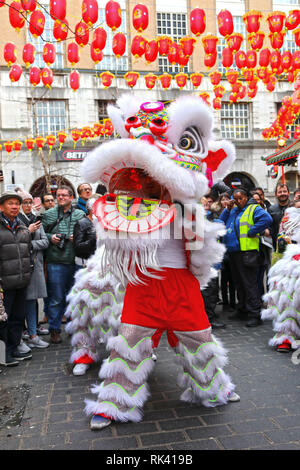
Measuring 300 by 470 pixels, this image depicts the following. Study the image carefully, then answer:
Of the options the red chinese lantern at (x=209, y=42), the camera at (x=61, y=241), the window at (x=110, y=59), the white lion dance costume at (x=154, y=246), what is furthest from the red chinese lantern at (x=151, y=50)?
the white lion dance costume at (x=154, y=246)

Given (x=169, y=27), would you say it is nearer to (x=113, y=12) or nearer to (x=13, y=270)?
(x=113, y=12)

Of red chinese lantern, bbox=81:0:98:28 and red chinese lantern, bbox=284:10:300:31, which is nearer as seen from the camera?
red chinese lantern, bbox=81:0:98:28

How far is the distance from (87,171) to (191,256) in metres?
0.93

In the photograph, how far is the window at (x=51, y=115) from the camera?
17.7 meters

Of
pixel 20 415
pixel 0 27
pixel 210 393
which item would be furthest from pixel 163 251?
pixel 0 27

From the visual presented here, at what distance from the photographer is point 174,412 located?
2.84 metres

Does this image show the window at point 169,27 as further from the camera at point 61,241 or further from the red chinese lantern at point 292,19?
the camera at point 61,241

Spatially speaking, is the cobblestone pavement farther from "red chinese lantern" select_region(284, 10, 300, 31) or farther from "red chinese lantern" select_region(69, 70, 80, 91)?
"red chinese lantern" select_region(69, 70, 80, 91)

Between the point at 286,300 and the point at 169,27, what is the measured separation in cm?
1860

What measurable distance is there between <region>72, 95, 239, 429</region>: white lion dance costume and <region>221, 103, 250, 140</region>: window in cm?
1753

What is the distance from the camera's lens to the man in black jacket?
13.5ft

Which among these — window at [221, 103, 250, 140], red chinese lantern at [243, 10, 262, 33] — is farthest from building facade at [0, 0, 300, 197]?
red chinese lantern at [243, 10, 262, 33]

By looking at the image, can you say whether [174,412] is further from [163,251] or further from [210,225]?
[210,225]

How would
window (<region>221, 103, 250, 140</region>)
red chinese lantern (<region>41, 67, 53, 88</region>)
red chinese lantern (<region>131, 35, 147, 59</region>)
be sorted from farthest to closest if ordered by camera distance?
window (<region>221, 103, 250, 140</region>) → red chinese lantern (<region>41, 67, 53, 88</region>) → red chinese lantern (<region>131, 35, 147, 59</region>)
